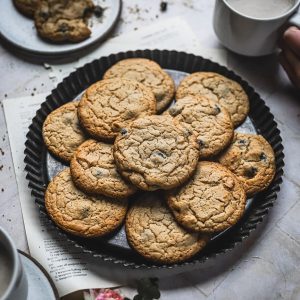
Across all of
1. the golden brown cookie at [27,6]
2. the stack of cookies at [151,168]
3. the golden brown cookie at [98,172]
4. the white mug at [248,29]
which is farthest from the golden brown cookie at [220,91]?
the golden brown cookie at [27,6]

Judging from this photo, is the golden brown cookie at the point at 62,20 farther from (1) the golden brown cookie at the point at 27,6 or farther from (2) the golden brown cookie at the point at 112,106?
(2) the golden brown cookie at the point at 112,106

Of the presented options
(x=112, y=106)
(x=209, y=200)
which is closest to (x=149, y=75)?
(x=112, y=106)

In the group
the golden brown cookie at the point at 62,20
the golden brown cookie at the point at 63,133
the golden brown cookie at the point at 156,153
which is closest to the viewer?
the golden brown cookie at the point at 156,153

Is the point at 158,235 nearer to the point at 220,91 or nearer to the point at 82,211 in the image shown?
the point at 82,211

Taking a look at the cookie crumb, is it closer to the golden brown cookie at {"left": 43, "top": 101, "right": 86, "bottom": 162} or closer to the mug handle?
the golden brown cookie at {"left": 43, "top": 101, "right": 86, "bottom": 162}

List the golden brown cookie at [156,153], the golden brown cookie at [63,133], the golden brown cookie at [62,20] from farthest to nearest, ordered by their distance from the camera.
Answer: the golden brown cookie at [62,20] < the golden brown cookie at [63,133] < the golden brown cookie at [156,153]
